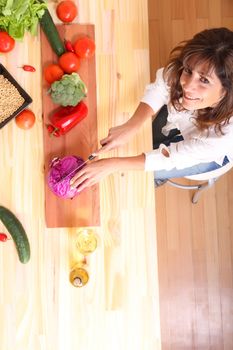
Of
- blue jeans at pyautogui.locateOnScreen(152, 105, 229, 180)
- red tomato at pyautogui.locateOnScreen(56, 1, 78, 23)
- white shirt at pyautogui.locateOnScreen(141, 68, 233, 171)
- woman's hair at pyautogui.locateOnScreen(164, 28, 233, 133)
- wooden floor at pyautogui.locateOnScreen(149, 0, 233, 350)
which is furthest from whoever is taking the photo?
wooden floor at pyautogui.locateOnScreen(149, 0, 233, 350)

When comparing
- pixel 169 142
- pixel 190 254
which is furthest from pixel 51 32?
pixel 190 254

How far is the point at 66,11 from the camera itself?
1.24 metres

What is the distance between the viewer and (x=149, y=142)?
1.26 metres

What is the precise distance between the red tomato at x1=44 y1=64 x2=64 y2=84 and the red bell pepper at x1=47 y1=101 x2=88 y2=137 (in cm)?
9

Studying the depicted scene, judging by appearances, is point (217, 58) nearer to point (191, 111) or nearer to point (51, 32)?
point (191, 111)

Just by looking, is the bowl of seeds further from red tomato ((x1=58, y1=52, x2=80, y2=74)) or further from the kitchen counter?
red tomato ((x1=58, y1=52, x2=80, y2=74))

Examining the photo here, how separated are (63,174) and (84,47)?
0.40 m

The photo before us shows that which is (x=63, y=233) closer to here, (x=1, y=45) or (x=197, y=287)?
(x=1, y=45)

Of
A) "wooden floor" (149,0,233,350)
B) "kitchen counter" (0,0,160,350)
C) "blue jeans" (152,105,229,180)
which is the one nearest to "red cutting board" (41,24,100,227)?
"kitchen counter" (0,0,160,350)

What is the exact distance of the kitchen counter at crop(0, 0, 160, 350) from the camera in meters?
1.17

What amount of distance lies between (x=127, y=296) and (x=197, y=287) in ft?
2.59

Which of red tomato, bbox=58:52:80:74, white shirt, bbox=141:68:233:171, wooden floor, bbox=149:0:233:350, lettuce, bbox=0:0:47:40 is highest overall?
lettuce, bbox=0:0:47:40

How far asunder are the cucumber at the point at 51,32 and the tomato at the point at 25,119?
21 cm

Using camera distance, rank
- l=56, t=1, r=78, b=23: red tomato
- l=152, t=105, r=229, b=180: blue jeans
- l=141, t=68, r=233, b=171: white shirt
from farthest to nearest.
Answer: l=152, t=105, r=229, b=180: blue jeans → l=56, t=1, r=78, b=23: red tomato → l=141, t=68, r=233, b=171: white shirt
